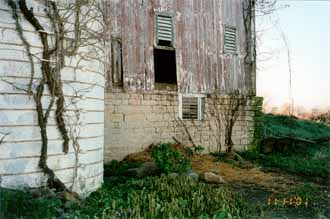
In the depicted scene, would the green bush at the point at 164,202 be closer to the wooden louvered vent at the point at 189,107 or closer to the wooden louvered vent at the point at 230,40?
the wooden louvered vent at the point at 189,107

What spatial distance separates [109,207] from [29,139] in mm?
1540

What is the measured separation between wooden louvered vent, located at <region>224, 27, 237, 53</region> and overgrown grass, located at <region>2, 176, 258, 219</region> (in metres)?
8.31

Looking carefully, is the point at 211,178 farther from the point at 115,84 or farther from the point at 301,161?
the point at 301,161

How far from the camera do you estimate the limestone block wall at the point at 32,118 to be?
20.7ft

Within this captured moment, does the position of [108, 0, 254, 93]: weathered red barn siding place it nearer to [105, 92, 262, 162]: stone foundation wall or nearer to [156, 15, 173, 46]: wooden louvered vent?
[156, 15, 173, 46]: wooden louvered vent

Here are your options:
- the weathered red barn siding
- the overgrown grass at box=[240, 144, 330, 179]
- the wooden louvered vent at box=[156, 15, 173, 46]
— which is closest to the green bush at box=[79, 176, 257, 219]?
the overgrown grass at box=[240, 144, 330, 179]

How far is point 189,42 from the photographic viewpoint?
14977 mm

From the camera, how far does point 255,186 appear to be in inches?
399

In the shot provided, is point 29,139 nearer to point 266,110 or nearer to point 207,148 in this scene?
A: point 207,148

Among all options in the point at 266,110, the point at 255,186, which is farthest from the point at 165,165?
the point at 266,110

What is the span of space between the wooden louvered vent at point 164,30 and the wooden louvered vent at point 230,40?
8.40 feet

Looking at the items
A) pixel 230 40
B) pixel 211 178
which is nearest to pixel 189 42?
pixel 230 40

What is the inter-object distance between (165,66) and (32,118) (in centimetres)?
906

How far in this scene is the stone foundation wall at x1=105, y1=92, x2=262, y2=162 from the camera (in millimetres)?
12961
